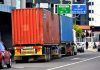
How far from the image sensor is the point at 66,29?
48.6 meters

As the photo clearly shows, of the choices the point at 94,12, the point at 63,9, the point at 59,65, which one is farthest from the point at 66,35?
the point at 94,12

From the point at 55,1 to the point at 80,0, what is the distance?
11.0m

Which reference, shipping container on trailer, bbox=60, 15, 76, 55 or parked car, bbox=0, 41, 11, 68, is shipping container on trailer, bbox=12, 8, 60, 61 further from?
shipping container on trailer, bbox=60, 15, 76, 55

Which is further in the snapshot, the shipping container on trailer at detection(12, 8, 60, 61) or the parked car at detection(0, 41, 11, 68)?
the shipping container on trailer at detection(12, 8, 60, 61)

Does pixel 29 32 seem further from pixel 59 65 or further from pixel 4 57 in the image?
pixel 4 57

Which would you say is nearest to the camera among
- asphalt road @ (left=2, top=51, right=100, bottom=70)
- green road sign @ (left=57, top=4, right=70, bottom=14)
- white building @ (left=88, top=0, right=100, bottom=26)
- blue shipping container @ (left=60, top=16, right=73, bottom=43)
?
asphalt road @ (left=2, top=51, right=100, bottom=70)

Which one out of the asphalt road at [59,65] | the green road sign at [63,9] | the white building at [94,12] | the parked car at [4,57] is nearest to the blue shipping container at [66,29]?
the asphalt road at [59,65]

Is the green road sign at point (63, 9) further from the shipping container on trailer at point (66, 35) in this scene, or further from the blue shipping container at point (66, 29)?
the blue shipping container at point (66, 29)

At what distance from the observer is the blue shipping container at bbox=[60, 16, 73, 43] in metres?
45.9

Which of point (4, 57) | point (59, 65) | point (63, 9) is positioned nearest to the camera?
point (4, 57)

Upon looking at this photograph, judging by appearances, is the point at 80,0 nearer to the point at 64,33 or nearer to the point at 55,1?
the point at 55,1

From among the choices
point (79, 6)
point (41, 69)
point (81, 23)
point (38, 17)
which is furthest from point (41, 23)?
point (81, 23)

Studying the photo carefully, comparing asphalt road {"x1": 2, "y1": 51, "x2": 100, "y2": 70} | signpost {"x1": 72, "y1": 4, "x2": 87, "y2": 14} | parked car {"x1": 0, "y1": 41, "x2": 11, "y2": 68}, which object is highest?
signpost {"x1": 72, "y1": 4, "x2": 87, "y2": 14}

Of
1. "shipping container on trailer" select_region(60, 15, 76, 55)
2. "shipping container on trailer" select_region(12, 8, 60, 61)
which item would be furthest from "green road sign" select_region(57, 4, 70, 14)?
"shipping container on trailer" select_region(12, 8, 60, 61)
